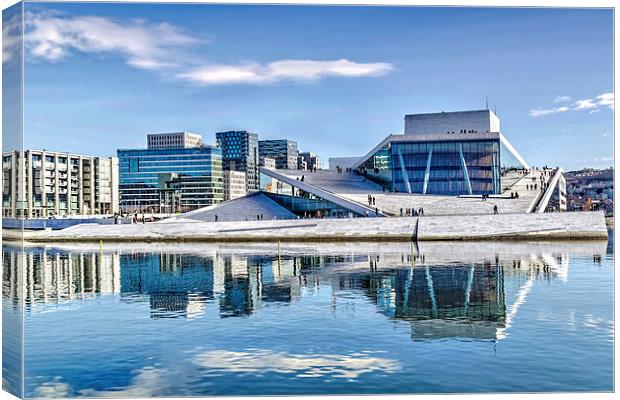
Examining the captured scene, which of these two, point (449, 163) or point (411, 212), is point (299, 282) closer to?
point (411, 212)

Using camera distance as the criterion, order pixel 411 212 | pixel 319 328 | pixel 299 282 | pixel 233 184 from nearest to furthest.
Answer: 1. pixel 319 328
2. pixel 299 282
3. pixel 411 212
4. pixel 233 184

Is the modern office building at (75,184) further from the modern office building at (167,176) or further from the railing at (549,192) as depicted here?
the railing at (549,192)

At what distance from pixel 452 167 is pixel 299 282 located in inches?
1548

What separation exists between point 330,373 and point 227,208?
56.9m

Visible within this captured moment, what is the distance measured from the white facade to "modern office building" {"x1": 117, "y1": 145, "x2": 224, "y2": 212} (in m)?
89.4

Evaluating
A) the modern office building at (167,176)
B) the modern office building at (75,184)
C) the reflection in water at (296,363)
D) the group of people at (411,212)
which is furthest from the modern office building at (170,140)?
the reflection in water at (296,363)

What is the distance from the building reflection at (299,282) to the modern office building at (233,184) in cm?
13111

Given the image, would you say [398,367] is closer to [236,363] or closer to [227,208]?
[236,363]

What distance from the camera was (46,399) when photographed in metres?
12.2

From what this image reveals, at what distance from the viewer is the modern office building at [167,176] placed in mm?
155375

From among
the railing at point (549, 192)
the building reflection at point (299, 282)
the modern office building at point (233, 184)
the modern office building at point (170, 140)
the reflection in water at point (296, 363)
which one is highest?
the modern office building at point (170, 140)

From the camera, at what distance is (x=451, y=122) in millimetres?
71062

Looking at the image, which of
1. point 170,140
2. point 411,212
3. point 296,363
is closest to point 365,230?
point 411,212

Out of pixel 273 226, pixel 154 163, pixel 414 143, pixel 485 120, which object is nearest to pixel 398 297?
pixel 273 226
